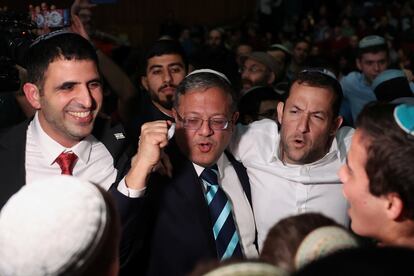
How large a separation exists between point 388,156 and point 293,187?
0.84 meters

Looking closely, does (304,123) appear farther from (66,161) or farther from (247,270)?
(247,270)

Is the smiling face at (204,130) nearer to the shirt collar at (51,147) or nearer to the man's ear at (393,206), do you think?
the shirt collar at (51,147)

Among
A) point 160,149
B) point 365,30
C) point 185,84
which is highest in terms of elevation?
point 185,84

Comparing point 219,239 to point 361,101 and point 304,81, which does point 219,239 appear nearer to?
point 304,81

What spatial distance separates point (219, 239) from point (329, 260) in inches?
46.2

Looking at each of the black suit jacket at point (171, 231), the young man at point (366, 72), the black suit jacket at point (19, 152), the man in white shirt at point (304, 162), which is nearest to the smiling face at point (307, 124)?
the man in white shirt at point (304, 162)

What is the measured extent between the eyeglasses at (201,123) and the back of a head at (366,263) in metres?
1.26

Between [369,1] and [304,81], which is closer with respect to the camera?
[304,81]

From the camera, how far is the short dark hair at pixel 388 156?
1.27 meters

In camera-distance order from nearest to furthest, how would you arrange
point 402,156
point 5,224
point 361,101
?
point 5,224 < point 402,156 < point 361,101

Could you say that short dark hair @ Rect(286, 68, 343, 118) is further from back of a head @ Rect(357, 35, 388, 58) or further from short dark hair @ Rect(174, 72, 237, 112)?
back of a head @ Rect(357, 35, 388, 58)

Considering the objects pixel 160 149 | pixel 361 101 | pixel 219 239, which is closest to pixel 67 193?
pixel 160 149

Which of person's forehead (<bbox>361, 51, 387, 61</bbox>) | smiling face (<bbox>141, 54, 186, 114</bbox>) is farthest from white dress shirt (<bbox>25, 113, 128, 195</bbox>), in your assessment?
person's forehead (<bbox>361, 51, 387, 61</bbox>)

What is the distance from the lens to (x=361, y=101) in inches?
167
